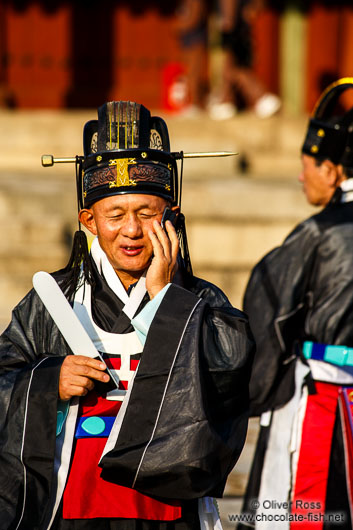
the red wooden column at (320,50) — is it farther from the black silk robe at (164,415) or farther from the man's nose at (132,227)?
the black silk robe at (164,415)

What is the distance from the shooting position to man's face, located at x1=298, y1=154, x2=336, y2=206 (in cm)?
425

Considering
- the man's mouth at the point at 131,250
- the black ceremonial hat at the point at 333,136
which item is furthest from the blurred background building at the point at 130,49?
the man's mouth at the point at 131,250

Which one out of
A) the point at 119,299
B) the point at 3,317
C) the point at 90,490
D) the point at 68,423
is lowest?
the point at 3,317

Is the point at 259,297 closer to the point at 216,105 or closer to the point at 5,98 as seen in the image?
the point at 216,105

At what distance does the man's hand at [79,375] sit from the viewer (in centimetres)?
254

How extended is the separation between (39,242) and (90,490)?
6286 millimetres

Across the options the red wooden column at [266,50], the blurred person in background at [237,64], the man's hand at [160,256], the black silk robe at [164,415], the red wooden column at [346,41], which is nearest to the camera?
the black silk robe at [164,415]

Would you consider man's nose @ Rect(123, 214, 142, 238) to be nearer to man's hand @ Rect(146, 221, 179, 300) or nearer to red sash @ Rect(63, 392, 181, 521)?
man's hand @ Rect(146, 221, 179, 300)

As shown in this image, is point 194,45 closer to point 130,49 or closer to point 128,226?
point 130,49

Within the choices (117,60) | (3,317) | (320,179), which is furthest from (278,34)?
(320,179)

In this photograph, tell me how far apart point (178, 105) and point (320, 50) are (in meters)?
3.02

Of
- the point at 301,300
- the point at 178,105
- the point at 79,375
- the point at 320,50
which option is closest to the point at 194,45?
the point at 178,105

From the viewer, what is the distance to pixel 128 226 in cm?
268

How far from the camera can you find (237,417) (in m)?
2.61
